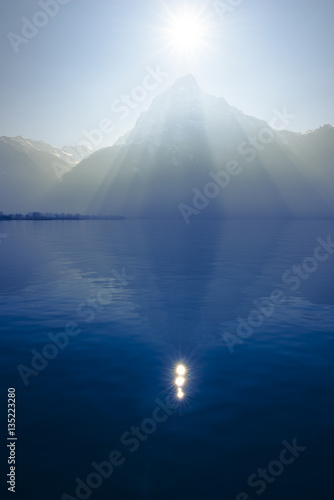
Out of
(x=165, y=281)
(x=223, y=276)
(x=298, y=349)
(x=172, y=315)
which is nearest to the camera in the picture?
(x=298, y=349)

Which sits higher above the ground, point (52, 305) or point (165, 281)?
point (165, 281)

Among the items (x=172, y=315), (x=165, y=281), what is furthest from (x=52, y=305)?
(x=165, y=281)

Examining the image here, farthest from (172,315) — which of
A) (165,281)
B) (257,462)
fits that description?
(257,462)

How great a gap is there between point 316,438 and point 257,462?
2.55m

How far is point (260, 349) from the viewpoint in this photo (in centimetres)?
1842

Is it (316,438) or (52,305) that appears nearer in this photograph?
(316,438)

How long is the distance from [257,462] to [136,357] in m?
8.80

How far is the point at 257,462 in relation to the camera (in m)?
9.65

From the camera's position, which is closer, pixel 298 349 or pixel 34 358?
pixel 34 358

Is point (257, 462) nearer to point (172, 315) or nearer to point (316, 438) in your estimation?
point (316, 438)

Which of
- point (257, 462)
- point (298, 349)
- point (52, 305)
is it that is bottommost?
point (257, 462)

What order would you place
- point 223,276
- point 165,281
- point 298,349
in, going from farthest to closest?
point 223,276, point 165,281, point 298,349

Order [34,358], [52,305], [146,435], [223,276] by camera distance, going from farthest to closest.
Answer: [223,276], [52,305], [34,358], [146,435]

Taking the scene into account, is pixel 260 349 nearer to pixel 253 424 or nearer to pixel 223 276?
pixel 253 424
